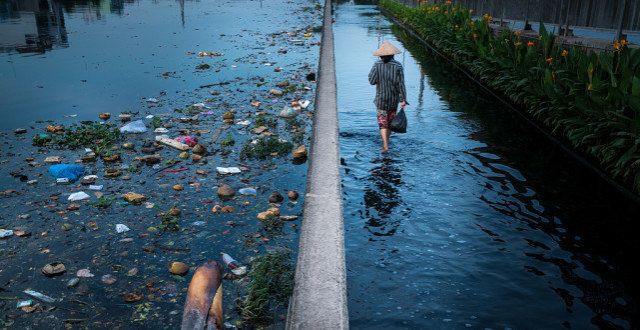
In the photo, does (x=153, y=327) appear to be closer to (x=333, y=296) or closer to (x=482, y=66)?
(x=333, y=296)

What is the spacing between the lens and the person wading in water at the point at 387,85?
731 centimetres

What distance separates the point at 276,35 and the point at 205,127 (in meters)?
11.0

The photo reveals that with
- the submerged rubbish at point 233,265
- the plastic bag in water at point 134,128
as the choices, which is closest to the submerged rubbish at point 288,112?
the plastic bag in water at point 134,128

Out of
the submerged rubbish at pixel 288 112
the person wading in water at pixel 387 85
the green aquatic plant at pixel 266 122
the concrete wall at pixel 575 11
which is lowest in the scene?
the green aquatic plant at pixel 266 122

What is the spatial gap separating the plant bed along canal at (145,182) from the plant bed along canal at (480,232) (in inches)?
31.5

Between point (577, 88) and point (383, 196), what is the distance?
144 inches

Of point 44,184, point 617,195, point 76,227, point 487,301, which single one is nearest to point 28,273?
point 76,227

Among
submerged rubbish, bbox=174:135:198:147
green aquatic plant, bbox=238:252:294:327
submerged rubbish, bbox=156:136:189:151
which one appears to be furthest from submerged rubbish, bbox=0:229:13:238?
submerged rubbish, bbox=174:135:198:147

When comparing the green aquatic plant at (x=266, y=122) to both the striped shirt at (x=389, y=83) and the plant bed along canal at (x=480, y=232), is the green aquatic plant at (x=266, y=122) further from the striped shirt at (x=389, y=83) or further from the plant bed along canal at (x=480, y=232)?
the striped shirt at (x=389, y=83)

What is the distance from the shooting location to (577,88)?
735 centimetres

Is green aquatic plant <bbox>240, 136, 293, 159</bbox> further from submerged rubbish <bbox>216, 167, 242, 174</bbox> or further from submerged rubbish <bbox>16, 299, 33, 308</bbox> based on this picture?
submerged rubbish <bbox>16, 299, 33, 308</bbox>

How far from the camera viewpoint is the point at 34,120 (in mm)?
8180

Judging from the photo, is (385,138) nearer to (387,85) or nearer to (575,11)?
(387,85)

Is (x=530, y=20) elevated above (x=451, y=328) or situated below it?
above
